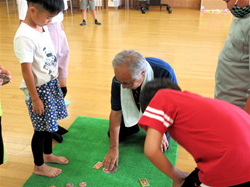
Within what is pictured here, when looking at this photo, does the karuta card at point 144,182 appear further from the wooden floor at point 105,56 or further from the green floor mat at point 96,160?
the wooden floor at point 105,56

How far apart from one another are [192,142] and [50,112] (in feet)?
3.34

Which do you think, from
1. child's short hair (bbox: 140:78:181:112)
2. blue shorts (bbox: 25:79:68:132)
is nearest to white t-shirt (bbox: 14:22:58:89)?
blue shorts (bbox: 25:79:68:132)

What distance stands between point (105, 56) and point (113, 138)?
8.31 ft

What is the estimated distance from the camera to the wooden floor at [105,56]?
2.11m

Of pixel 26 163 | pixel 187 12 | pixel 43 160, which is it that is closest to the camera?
pixel 43 160

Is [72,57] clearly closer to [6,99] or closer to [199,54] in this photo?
[6,99]

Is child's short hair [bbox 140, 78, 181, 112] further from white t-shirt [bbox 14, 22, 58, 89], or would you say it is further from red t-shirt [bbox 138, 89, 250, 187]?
white t-shirt [bbox 14, 22, 58, 89]

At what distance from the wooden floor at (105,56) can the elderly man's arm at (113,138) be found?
51 centimetres

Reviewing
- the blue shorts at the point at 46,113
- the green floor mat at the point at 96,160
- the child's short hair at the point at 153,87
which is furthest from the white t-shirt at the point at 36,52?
the child's short hair at the point at 153,87

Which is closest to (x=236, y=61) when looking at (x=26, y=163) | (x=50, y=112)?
(x=50, y=112)

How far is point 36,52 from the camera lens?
58.9 inches

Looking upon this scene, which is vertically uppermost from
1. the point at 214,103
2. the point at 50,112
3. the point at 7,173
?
the point at 214,103

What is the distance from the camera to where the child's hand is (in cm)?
153

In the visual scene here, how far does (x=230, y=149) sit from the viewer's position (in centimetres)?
88
